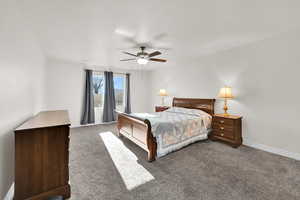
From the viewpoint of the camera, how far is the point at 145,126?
8.51 feet

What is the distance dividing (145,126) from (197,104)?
240 centimetres

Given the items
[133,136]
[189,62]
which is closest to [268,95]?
[189,62]

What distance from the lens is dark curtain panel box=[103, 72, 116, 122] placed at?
5.53m

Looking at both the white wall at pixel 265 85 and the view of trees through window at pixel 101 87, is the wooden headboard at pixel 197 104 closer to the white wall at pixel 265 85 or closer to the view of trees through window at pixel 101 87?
the white wall at pixel 265 85

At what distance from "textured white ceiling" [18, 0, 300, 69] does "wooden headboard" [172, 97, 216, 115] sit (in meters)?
1.61

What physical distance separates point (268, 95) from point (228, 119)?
38.4 inches

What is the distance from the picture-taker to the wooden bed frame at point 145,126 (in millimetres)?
2500

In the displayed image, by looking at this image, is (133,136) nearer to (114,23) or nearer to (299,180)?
(114,23)

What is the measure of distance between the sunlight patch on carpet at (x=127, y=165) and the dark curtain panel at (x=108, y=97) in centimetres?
226

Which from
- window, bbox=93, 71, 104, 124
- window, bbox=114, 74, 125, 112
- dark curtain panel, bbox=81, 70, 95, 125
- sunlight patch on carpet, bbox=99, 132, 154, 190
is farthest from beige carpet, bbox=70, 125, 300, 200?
window, bbox=114, 74, 125, 112

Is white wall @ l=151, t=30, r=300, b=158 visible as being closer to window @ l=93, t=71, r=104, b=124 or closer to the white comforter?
the white comforter

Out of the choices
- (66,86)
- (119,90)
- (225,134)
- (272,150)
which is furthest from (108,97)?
(272,150)

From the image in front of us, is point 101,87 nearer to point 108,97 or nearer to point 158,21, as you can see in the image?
point 108,97

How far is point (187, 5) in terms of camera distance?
5.99 feet
